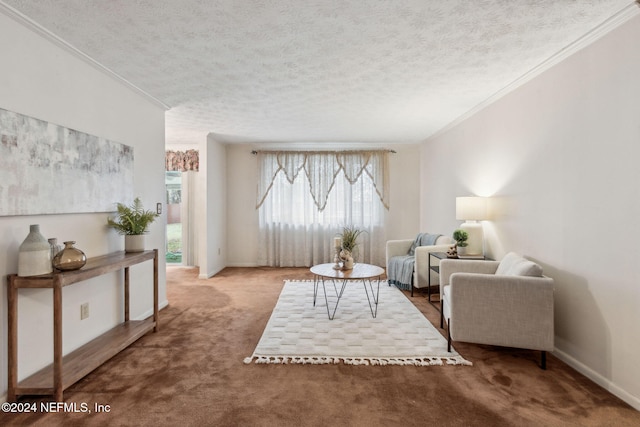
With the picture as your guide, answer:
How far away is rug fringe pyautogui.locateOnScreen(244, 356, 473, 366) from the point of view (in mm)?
2521

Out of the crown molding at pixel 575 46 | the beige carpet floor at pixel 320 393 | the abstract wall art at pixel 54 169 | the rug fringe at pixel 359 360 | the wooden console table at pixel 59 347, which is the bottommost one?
the beige carpet floor at pixel 320 393

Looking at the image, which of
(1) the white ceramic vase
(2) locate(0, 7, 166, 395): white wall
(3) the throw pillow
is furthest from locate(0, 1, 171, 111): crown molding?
(3) the throw pillow

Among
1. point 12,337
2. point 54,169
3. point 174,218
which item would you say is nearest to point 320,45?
point 54,169

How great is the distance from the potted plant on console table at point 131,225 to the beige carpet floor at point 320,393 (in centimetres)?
90

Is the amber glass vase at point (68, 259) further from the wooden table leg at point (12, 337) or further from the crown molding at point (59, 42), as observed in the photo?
the crown molding at point (59, 42)

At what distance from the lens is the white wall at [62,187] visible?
2.03 meters

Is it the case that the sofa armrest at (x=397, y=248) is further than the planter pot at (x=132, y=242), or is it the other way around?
the sofa armrest at (x=397, y=248)

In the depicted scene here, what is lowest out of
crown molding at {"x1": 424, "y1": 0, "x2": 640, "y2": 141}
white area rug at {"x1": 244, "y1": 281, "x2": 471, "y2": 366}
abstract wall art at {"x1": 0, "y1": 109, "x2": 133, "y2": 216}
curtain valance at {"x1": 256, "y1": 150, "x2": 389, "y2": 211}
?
white area rug at {"x1": 244, "y1": 281, "x2": 471, "y2": 366}

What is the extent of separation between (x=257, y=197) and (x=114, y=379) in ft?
14.1

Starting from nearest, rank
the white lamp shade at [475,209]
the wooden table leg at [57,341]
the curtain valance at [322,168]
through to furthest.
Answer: the wooden table leg at [57,341] → the white lamp shade at [475,209] → the curtain valance at [322,168]

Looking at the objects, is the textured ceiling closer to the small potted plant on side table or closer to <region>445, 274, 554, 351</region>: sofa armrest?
the small potted plant on side table

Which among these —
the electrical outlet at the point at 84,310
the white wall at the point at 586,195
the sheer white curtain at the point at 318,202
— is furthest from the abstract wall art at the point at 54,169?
the white wall at the point at 586,195

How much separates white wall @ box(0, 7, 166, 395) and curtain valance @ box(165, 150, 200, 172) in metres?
2.61

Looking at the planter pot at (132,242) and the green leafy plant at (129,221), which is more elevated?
the green leafy plant at (129,221)
